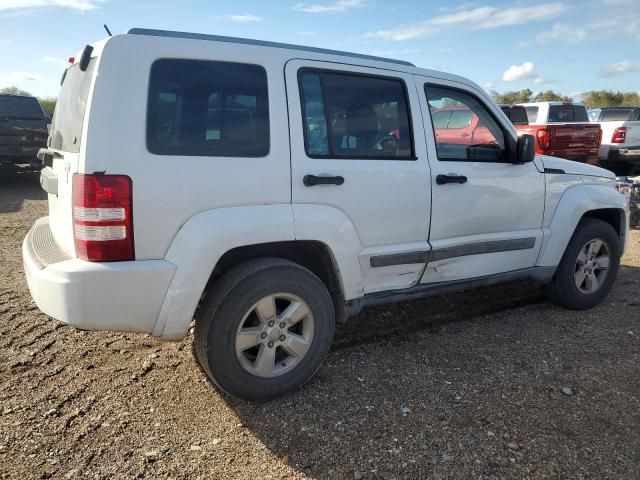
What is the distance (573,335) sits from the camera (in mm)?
4109

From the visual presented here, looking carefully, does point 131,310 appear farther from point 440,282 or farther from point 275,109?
point 440,282

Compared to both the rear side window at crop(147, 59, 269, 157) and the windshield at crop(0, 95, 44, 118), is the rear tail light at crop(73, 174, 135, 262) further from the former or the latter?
the windshield at crop(0, 95, 44, 118)

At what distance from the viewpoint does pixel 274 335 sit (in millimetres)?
3025

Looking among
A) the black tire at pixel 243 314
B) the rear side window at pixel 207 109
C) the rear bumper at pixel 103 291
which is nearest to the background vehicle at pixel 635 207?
the black tire at pixel 243 314

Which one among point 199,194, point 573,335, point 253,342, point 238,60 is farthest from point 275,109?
point 573,335

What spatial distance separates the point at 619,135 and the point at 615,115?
2782 millimetres

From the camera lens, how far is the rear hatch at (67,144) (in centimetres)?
266

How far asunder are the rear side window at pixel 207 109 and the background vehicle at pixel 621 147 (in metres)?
12.9

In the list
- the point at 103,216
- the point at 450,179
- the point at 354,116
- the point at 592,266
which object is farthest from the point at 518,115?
the point at 103,216

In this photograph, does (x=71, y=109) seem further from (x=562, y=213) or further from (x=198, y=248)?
(x=562, y=213)

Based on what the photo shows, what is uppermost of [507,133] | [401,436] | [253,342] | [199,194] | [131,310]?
[507,133]

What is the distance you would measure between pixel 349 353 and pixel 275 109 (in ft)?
5.85

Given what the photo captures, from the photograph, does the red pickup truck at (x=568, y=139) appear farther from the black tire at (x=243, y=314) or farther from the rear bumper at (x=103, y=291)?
the rear bumper at (x=103, y=291)

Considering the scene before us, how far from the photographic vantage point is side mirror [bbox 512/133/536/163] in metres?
3.87
